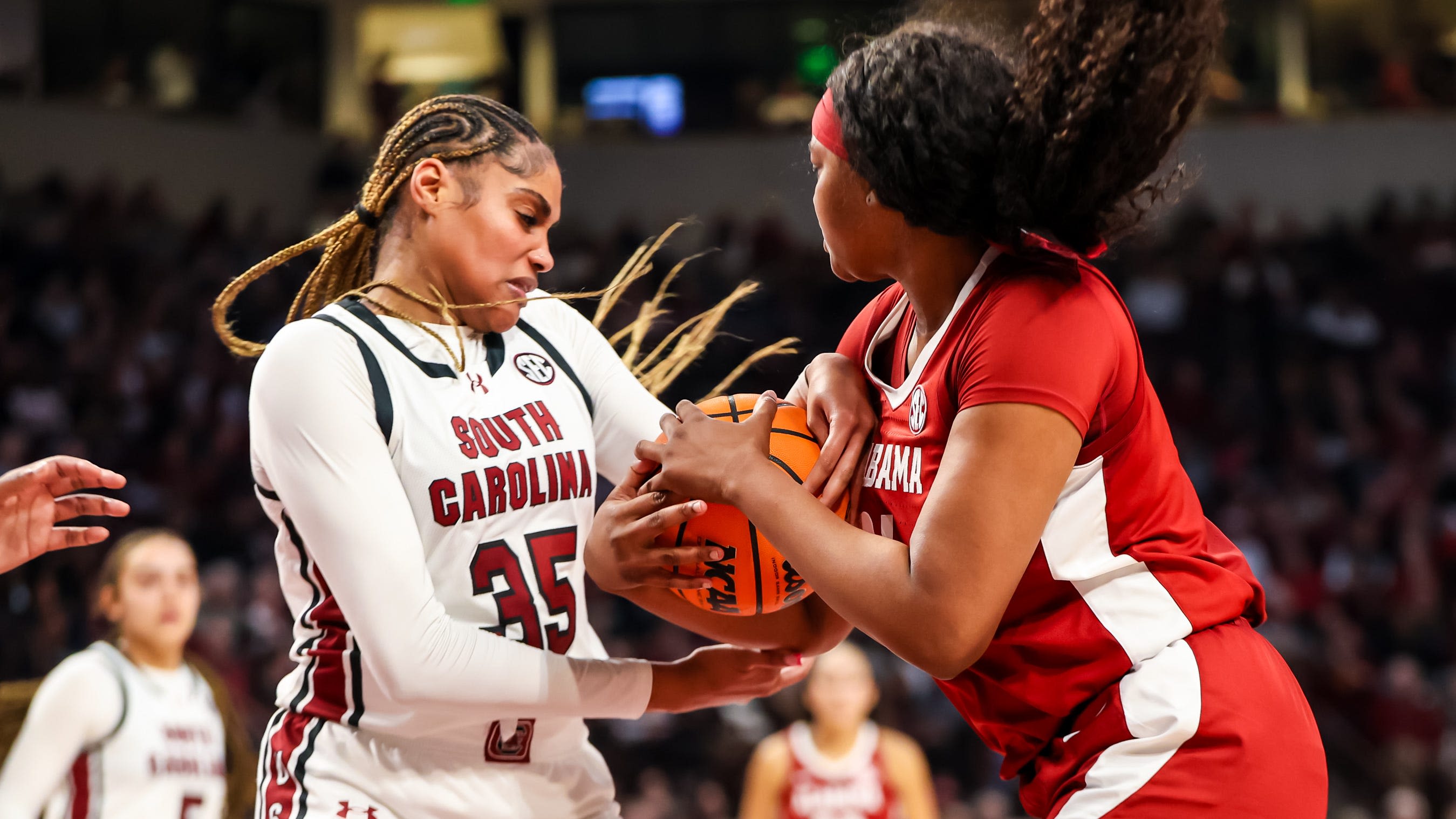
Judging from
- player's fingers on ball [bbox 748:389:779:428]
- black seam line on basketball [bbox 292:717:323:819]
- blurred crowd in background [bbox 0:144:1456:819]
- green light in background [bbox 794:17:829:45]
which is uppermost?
player's fingers on ball [bbox 748:389:779:428]

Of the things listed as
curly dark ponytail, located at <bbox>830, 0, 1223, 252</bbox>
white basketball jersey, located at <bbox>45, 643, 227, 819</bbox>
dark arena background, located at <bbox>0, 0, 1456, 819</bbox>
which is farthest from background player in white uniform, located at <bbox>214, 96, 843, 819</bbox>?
dark arena background, located at <bbox>0, 0, 1456, 819</bbox>

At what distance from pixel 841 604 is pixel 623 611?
6.78 m

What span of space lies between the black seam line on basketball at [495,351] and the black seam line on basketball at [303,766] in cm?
63

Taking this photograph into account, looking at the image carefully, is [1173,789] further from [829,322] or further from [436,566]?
[829,322]

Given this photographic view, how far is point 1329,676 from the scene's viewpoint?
7812 mm

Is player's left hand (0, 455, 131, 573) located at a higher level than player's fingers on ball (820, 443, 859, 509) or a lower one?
lower

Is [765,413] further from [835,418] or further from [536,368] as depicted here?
[536,368]

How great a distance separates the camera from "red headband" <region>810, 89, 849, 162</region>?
1.90m

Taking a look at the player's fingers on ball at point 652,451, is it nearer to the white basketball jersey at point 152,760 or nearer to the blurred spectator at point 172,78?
the white basketball jersey at point 152,760

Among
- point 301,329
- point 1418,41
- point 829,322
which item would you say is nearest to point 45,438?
point 829,322

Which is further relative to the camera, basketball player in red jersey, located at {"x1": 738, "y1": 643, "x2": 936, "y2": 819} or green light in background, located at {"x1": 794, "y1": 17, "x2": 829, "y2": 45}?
green light in background, located at {"x1": 794, "y1": 17, "x2": 829, "y2": 45}

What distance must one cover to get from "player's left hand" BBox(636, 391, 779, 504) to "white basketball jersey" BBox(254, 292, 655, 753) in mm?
261

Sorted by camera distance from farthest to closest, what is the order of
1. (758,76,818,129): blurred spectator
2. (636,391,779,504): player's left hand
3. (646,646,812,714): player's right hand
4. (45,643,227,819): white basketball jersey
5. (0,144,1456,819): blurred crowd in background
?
1. (758,76,818,129): blurred spectator
2. (0,144,1456,819): blurred crowd in background
3. (45,643,227,819): white basketball jersey
4. (646,646,812,714): player's right hand
5. (636,391,779,504): player's left hand

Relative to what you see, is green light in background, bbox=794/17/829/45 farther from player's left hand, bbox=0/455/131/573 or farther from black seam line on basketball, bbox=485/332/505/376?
player's left hand, bbox=0/455/131/573
